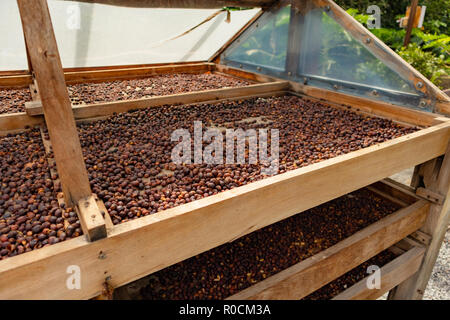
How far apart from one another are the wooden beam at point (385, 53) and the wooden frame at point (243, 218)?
11cm

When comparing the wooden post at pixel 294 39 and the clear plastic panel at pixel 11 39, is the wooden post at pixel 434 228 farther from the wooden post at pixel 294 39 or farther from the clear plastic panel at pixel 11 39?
the clear plastic panel at pixel 11 39

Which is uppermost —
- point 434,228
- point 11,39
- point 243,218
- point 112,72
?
point 11,39

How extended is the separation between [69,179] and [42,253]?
0.76 feet

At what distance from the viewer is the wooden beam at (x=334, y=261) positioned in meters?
1.50

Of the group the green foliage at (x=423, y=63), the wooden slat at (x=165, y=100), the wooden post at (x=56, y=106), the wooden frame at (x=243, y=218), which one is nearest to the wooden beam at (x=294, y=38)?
the wooden slat at (x=165, y=100)

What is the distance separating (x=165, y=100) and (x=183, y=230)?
144cm

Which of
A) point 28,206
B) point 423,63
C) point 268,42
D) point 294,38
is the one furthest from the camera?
point 423,63

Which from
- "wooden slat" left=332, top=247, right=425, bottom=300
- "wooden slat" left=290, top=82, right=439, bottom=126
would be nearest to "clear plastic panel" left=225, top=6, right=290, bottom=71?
"wooden slat" left=290, top=82, right=439, bottom=126

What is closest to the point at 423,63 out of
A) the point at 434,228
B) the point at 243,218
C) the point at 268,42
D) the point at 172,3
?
the point at 268,42

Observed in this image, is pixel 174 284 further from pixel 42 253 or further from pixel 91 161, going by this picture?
pixel 42 253

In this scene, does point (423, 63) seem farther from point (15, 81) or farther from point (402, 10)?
point (15, 81)

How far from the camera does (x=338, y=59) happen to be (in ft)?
7.52

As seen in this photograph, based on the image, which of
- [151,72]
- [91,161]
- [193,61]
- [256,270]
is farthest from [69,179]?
[193,61]

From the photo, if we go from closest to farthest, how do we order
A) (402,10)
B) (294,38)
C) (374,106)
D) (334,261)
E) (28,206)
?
(28,206)
(334,261)
(374,106)
(294,38)
(402,10)
